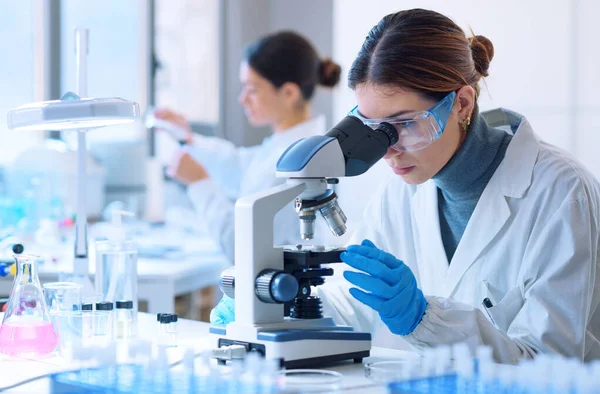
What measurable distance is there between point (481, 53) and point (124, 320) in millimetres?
1077

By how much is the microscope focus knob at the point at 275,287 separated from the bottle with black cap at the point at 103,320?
0.42 m

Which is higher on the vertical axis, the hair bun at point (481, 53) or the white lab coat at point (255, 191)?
the hair bun at point (481, 53)

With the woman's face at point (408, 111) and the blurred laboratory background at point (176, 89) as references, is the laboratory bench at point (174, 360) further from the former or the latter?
the blurred laboratory background at point (176, 89)

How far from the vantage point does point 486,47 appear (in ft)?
6.44

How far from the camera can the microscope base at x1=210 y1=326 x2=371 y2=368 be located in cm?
132

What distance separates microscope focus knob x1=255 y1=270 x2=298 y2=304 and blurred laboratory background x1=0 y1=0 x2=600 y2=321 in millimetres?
801

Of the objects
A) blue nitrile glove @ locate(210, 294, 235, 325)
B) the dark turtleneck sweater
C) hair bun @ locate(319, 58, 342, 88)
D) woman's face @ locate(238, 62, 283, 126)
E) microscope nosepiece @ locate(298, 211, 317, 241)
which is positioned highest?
hair bun @ locate(319, 58, 342, 88)

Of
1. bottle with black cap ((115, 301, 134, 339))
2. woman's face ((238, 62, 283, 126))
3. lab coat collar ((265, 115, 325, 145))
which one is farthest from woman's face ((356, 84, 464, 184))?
woman's face ((238, 62, 283, 126))

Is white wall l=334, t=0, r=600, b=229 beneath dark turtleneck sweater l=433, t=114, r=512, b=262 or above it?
above

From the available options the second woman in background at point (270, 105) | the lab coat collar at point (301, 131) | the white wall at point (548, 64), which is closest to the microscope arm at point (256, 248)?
the white wall at point (548, 64)

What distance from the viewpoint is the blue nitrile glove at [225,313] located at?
61.7 inches

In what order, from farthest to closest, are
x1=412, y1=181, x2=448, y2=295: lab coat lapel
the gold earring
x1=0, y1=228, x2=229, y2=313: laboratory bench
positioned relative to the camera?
x1=0, y1=228, x2=229, y2=313: laboratory bench < x1=412, y1=181, x2=448, y2=295: lab coat lapel < the gold earring

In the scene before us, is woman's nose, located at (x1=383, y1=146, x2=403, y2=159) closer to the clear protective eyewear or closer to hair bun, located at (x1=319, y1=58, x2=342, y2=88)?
the clear protective eyewear

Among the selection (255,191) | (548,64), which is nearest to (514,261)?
(548,64)
